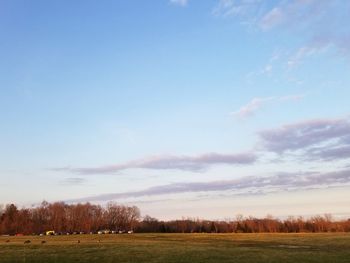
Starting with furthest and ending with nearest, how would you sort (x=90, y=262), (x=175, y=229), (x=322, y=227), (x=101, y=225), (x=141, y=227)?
(x=101, y=225), (x=141, y=227), (x=175, y=229), (x=322, y=227), (x=90, y=262)

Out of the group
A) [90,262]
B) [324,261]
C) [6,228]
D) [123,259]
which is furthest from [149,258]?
[6,228]

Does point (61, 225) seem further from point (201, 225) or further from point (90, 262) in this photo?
point (90, 262)

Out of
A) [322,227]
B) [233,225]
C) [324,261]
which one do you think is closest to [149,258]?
[324,261]

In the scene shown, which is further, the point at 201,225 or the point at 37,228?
Answer: the point at 37,228

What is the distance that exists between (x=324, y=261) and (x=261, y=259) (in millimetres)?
4715

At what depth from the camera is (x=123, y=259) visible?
35562mm

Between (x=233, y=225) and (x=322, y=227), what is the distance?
1236 inches

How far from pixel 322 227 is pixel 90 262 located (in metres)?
122

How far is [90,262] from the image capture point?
112 ft

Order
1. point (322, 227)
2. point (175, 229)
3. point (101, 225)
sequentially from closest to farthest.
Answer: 1. point (322, 227)
2. point (175, 229)
3. point (101, 225)

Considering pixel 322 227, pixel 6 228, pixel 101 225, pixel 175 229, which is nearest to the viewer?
pixel 322 227

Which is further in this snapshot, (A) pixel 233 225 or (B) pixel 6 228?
(B) pixel 6 228

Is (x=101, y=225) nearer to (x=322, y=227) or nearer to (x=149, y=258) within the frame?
(x=322, y=227)

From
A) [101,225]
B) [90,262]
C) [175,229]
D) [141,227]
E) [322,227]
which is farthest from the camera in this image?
[101,225]
